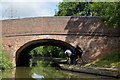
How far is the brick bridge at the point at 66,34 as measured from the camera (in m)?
12.2

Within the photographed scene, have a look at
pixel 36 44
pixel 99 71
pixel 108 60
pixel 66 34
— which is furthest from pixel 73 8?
pixel 99 71

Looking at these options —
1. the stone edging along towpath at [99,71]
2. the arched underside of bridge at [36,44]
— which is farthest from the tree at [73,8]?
the stone edging along towpath at [99,71]

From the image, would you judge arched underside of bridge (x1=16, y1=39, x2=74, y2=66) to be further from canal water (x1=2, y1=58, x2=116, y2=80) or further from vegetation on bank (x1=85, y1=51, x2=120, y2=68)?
canal water (x1=2, y1=58, x2=116, y2=80)

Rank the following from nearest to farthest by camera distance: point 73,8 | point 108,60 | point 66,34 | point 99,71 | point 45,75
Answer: point 99,71 < point 45,75 < point 108,60 < point 66,34 < point 73,8

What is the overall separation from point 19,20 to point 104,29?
7.19 meters

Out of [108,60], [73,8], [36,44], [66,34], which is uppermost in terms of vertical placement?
[73,8]

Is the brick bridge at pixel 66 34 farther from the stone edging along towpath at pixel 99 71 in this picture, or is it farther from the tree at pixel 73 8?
the tree at pixel 73 8

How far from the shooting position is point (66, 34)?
1249 centimetres

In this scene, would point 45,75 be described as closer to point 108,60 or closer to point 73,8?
point 108,60

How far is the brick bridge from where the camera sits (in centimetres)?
1220

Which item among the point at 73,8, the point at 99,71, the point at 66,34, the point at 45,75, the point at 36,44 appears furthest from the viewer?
the point at 73,8

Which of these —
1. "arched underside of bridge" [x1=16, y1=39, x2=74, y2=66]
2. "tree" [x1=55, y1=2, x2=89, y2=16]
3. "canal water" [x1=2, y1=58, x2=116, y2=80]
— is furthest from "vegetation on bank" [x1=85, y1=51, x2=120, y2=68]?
"tree" [x1=55, y1=2, x2=89, y2=16]

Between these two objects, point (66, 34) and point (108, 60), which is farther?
point (66, 34)

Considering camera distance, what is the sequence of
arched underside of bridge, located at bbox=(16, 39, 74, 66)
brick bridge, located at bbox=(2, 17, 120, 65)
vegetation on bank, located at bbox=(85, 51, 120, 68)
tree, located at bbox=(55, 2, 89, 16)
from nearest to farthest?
vegetation on bank, located at bbox=(85, 51, 120, 68) < brick bridge, located at bbox=(2, 17, 120, 65) < arched underside of bridge, located at bbox=(16, 39, 74, 66) < tree, located at bbox=(55, 2, 89, 16)
